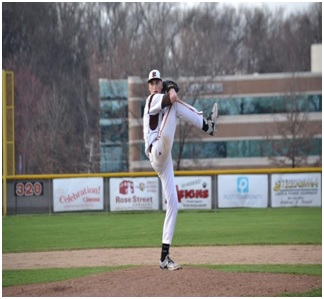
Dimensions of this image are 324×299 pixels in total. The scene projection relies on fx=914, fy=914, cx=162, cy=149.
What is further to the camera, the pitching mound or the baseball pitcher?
the baseball pitcher

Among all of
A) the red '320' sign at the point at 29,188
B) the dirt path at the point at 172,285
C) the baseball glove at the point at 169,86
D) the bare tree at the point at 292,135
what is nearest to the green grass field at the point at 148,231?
the red '320' sign at the point at 29,188

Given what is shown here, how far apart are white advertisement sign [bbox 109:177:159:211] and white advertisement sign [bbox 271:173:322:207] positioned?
3.75 m

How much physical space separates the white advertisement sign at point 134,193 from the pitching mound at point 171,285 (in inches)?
672

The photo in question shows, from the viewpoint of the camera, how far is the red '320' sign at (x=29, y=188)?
94.1ft

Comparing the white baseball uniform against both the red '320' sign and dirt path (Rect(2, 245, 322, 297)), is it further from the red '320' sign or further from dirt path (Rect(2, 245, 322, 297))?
the red '320' sign

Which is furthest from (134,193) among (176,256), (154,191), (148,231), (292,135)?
(292,135)

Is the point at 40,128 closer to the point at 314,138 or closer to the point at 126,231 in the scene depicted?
the point at 314,138

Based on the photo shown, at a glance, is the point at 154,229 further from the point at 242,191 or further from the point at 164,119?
the point at 164,119

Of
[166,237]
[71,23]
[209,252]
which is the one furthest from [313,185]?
[71,23]

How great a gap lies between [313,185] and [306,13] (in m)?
53.7

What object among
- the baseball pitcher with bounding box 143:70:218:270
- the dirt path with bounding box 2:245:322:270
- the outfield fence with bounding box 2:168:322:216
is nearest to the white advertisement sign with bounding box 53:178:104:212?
the outfield fence with bounding box 2:168:322:216

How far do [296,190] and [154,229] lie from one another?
24.7 ft

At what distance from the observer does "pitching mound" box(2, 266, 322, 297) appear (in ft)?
32.4

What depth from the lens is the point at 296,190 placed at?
93.9ft
